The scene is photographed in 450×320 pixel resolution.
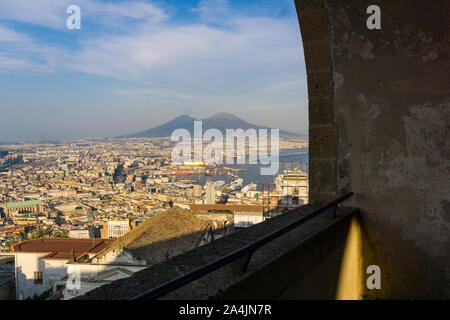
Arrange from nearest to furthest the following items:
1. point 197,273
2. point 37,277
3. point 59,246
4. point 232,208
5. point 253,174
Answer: point 197,273 < point 37,277 < point 59,246 < point 232,208 < point 253,174

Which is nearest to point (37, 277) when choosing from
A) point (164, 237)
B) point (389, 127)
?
point (164, 237)

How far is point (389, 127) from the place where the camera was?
2264mm

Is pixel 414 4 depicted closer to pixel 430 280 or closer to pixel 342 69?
pixel 342 69

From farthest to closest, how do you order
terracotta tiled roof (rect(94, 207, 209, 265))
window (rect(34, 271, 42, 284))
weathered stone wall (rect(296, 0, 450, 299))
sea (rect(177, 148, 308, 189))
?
sea (rect(177, 148, 308, 189))
window (rect(34, 271, 42, 284))
terracotta tiled roof (rect(94, 207, 209, 265))
weathered stone wall (rect(296, 0, 450, 299))

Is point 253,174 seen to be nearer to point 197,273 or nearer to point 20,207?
point 20,207

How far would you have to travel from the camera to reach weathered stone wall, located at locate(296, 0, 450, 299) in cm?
220

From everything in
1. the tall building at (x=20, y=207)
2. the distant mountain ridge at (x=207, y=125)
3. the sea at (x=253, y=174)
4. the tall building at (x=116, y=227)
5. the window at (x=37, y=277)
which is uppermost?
the distant mountain ridge at (x=207, y=125)

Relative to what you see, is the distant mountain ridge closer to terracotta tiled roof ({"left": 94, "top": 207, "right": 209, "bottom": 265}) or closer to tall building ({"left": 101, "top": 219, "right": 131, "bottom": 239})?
tall building ({"left": 101, "top": 219, "right": 131, "bottom": 239})

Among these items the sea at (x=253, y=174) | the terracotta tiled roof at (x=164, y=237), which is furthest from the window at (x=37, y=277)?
the sea at (x=253, y=174)

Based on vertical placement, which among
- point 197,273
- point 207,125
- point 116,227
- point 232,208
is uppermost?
point 207,125

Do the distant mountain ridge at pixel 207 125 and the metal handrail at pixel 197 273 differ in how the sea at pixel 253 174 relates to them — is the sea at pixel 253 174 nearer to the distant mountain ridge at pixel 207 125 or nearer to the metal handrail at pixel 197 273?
the distant mountain ridge at pixel 207 125

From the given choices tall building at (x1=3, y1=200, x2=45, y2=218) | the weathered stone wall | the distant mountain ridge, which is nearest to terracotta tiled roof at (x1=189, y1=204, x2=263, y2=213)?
tall building at (x1=3, y1=200, x2=45, y2=218)

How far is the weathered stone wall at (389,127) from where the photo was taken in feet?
7.22

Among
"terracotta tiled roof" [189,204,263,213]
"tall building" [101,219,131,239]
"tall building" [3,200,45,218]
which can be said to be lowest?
"tall building" [101,219,131,239]
